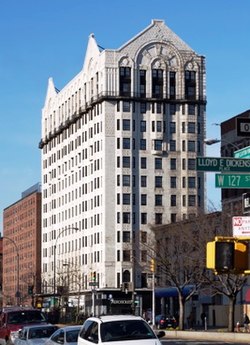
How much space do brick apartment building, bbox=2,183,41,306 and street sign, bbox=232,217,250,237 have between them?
132470 millimetres

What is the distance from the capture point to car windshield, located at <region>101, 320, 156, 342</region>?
851 inches

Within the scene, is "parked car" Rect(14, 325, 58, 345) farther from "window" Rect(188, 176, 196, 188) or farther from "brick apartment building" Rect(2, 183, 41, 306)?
"brick apartment building" Rect(2, 183, 41, 306)

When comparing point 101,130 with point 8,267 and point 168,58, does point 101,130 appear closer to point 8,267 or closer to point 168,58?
point 168,58

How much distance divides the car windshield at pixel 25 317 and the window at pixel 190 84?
9739 cm

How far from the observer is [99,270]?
12725 cm

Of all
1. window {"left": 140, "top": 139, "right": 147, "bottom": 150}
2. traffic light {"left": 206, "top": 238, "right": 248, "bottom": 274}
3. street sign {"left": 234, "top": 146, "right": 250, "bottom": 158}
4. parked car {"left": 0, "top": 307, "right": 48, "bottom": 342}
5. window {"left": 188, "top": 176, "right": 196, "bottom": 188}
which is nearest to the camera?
traffic light {"left": 206, "top": 238, "right": 248, "bottom": 274}

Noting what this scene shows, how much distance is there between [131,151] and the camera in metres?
129

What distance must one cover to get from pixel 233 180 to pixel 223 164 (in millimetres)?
475

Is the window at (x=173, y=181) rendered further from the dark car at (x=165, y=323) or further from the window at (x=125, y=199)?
the dark car at (x=165, y=323)

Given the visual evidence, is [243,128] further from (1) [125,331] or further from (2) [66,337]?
(2) [66,337]

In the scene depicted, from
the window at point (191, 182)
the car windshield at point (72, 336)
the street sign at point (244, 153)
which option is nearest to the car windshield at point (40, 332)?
the car windshield at point (72, 336)

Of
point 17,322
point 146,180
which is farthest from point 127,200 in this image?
point 17,322

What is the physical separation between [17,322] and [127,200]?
8859 cm

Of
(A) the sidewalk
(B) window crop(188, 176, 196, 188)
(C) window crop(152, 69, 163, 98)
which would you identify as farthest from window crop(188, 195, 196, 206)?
(A) the sidewalk
